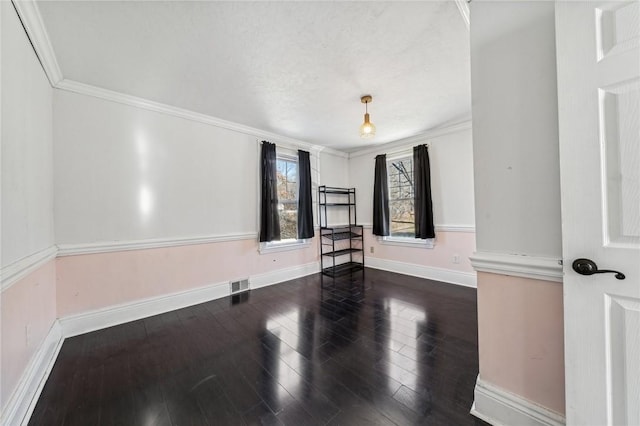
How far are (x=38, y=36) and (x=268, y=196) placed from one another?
2460mm

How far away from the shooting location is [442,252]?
369cm

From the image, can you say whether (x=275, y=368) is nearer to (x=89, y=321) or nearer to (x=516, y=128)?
(x=89, y=321)

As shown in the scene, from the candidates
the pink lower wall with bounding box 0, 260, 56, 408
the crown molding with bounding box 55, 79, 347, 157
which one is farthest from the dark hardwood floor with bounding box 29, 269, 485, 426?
the crown molding with bounding box 55, 79, 347, 157

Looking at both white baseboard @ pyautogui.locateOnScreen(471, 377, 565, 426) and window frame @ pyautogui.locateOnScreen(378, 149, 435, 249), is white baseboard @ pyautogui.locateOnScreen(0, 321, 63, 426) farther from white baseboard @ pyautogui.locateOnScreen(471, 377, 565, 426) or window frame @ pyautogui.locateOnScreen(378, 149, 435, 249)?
window frame @ pyautogui.locateOnScreen(378, 149, 435, 249)

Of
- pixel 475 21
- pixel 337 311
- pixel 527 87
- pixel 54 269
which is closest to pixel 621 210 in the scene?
pixel 527 87

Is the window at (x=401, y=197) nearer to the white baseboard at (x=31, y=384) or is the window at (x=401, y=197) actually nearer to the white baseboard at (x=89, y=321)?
the white baseboard at (x=89, y=321)

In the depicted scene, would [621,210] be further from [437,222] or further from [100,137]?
[100,137]

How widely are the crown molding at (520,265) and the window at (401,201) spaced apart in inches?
111

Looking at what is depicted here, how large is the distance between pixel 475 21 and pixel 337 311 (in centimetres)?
264

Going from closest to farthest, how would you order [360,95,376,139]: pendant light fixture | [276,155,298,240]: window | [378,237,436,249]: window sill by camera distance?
[360,95,376,139]: pendant light fixture → [378,237,436,249]: window sill → [276,155,298,240]: window

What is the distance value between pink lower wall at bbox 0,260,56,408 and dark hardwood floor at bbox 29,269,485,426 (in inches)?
10.6

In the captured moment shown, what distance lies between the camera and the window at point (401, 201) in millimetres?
4141

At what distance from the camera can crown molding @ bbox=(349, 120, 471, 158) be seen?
3451 millimetres

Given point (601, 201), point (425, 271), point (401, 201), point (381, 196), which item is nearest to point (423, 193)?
point (401, 201)
